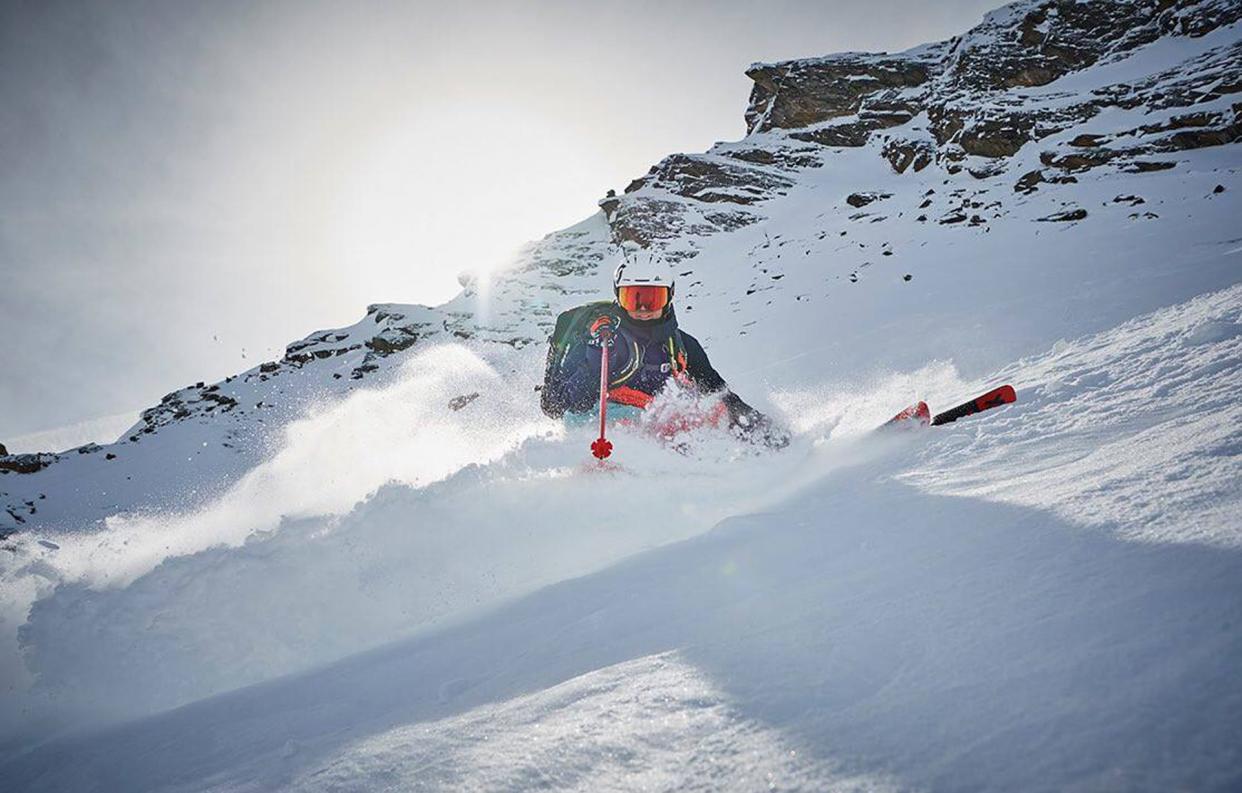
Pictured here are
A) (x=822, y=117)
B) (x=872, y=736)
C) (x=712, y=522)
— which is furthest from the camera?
(x=822, y=117)

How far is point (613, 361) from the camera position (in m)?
6.59

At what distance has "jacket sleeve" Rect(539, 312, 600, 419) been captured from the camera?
21.1 ft

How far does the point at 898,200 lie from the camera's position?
108 ft

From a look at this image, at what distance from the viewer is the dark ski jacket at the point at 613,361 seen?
6.47 metres

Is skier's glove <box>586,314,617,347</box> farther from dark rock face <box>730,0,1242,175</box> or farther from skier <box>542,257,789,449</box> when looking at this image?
dark rock face <box>730,0,1242,175</box>

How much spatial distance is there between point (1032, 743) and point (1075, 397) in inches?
150

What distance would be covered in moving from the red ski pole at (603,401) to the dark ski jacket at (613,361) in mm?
274

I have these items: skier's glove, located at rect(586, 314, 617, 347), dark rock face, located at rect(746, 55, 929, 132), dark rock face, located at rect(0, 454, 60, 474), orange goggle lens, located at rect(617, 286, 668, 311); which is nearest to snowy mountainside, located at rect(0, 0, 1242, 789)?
skier's glove, located at rect(586, 314, 617, 347)

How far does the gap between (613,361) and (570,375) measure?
1.80 feet

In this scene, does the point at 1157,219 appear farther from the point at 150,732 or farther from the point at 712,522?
the point at 150,732

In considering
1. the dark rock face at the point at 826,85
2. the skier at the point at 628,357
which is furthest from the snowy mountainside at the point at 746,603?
the dark rock face at the point at 826,85

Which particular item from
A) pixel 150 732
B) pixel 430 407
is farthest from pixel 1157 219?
pixel 430 407

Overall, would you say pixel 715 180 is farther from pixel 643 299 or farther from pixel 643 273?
pixel 643 299

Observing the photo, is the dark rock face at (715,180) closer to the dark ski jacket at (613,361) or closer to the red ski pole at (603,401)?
the dark ski jacket at (613,361)
